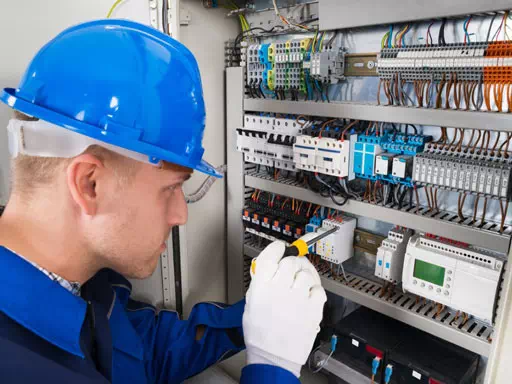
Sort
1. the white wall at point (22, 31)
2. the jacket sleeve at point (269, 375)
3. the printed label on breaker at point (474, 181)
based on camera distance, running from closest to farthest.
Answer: the jacket sleeve at point (269, 375) → the white wall at point (22, 31) → the printed label on breaker at point (474, 181)

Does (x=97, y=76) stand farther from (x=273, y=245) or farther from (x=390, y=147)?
(x=390, y=147)

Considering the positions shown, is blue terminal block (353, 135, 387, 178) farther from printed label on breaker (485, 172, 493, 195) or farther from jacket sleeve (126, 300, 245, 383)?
jacket sleeve (126, 300, 245, 383)

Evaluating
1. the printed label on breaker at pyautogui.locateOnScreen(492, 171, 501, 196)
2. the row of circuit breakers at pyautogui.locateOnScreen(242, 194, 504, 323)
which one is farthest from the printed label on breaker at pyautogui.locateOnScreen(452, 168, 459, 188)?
the row of circuit breakers at pyautogui.locateOnScreen(242, 194, 504, 323)

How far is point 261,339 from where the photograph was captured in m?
1.12

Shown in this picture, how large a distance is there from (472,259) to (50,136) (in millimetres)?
1262

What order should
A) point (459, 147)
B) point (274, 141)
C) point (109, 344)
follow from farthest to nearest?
1. point (274, 141)
2. point (459, 147)
3. point (109, 344)

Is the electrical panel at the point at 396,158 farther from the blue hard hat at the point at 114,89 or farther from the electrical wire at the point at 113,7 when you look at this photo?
the blue hard hat at the point at 114,89

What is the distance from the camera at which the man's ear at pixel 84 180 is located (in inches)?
29.5

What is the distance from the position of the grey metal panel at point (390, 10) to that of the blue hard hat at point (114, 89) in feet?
2.75

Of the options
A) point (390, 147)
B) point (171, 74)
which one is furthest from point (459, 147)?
point (171, 74)

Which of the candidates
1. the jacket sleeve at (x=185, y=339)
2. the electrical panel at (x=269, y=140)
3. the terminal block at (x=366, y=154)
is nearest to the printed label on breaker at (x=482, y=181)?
the terminal block at (x=366, y=154)

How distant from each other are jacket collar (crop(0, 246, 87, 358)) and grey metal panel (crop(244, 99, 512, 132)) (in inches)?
42.0

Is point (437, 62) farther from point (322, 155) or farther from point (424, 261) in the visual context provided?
point (424, 261)

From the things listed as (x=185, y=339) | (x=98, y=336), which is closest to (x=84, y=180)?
(x=98, y=336)
